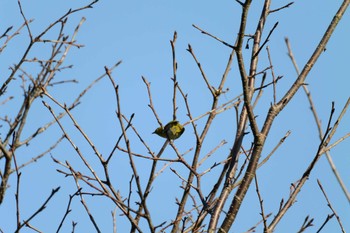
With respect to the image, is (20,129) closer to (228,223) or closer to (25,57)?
(25,57)

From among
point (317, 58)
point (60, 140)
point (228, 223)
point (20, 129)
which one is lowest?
point (228, 223)

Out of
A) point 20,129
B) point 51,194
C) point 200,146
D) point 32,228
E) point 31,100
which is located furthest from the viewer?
point 31,100

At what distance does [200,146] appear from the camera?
12.1 feet

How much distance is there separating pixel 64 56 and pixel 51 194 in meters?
3.10

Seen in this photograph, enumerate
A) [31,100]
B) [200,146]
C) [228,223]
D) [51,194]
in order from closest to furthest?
[228,223]
[51,194]
[200,146]
[31,100]

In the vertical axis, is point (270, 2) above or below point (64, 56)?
below

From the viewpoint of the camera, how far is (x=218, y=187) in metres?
3.32

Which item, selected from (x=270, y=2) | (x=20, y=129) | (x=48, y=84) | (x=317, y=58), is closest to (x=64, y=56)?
(x=48, y=84)

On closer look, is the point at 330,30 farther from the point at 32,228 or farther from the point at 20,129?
the point at 20,129

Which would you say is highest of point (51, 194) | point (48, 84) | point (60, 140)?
point (48, 84)

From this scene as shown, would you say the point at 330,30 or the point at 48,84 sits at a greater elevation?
the point at 48,84

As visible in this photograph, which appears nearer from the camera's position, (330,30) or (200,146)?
(330,30)

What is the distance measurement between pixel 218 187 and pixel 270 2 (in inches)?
46.0

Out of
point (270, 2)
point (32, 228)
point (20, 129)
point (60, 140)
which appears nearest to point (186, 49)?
point (270, 2)
